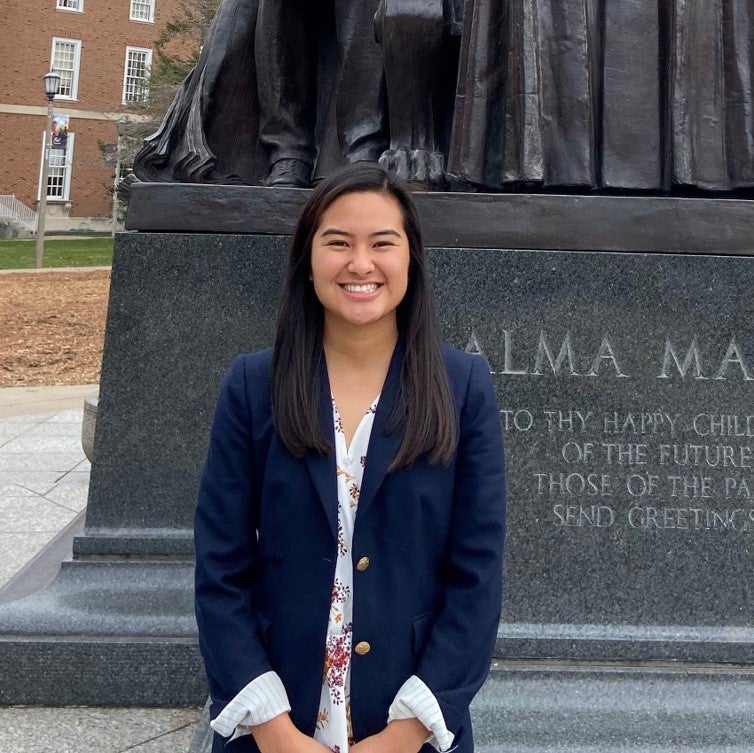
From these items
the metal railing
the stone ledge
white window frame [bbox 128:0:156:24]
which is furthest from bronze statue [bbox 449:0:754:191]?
white window frame [bbox 128:0:156:24]

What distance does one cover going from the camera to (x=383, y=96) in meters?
4.36

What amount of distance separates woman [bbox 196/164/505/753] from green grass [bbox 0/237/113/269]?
22.8m

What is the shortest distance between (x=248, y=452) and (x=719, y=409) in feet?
6.82

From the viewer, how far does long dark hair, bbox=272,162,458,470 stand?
71.7 inches

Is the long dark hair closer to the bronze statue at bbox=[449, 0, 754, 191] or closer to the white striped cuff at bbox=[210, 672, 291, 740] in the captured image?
the white striped cuff at bbox=[210, 672, 291, 740]

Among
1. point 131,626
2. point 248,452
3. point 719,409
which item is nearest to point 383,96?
point 719,409

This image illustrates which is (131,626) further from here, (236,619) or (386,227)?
(386,227)

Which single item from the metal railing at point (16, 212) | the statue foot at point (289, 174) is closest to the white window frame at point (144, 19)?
the metal railing at point (16, 212)

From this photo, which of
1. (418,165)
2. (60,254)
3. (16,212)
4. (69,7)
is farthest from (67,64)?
(418,165)

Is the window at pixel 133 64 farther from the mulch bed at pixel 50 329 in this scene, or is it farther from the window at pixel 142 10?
the mulch bed at pixel 50 329

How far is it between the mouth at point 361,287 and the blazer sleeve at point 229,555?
0.89 ft

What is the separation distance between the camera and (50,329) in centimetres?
1608

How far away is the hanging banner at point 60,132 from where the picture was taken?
43409mm

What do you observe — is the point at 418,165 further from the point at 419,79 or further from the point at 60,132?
the point at 60,132
